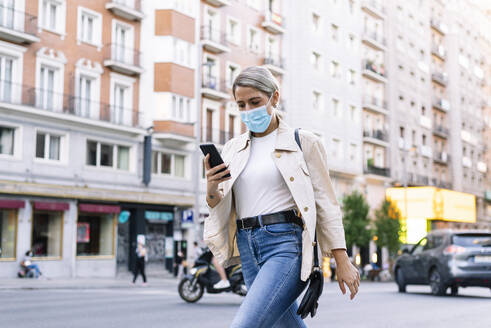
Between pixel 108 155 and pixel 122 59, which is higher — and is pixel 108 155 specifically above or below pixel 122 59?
below

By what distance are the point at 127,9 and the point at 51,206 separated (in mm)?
10141

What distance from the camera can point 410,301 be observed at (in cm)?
1597

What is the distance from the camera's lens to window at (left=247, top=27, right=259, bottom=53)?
44.9m

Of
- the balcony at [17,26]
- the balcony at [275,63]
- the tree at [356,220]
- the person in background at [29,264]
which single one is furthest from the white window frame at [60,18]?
the tree at [356,220]

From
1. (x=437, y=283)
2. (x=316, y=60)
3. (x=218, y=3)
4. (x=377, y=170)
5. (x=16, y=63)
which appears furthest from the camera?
(x=377, y=170)

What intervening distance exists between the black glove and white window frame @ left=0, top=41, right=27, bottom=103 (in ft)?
87.0

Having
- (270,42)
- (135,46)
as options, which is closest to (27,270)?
(135,46)

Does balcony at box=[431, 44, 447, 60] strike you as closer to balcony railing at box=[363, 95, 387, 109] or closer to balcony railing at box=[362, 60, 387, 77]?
balcony railing at box=[362, 60, 387, 77]

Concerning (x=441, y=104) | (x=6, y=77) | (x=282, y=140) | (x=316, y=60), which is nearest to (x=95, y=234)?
(x=6, y=77)

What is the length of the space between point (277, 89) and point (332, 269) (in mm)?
32108

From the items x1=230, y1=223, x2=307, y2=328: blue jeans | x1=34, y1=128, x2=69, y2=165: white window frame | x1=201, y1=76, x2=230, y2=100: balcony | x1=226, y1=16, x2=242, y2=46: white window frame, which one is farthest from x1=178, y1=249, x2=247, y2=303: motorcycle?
x1=226, y1=16, x2=242, y2=46: white window frame

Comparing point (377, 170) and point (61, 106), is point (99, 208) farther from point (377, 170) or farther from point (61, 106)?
point (377, 170)

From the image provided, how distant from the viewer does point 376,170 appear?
190 ft

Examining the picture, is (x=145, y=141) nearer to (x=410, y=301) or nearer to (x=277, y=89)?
(x=410, y=301)
